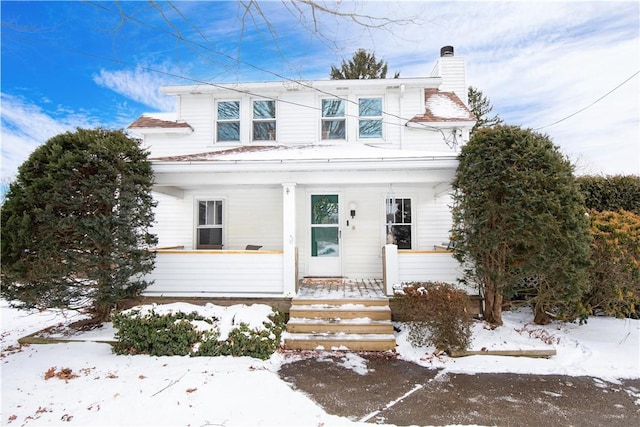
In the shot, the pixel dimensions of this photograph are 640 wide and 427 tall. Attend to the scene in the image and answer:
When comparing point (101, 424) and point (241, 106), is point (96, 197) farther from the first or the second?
point (241, 106)

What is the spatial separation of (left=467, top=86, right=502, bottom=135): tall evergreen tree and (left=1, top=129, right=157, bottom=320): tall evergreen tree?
22307mm

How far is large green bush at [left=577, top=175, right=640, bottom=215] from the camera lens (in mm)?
7141

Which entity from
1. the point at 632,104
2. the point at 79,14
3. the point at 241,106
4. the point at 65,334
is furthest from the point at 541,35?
the point at 65,334

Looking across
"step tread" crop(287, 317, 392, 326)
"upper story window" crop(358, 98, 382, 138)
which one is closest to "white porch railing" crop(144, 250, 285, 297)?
"step tread" crop(287, 317, 392, 326)

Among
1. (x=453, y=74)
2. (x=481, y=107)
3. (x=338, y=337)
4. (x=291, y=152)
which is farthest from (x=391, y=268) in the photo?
(x=481, y=107)

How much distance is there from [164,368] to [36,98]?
557 centimetres

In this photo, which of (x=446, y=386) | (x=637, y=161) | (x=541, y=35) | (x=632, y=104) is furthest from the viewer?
(x=637, y=161)

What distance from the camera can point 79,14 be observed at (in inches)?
127

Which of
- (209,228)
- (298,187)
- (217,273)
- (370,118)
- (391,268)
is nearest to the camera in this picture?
Answer: (391,268)

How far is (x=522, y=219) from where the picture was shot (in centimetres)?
545

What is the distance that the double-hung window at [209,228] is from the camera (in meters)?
9.53

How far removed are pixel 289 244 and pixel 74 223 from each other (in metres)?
3.88

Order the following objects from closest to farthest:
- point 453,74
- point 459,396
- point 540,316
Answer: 1. point 459,396
2. point 540,316
3. point 453,74

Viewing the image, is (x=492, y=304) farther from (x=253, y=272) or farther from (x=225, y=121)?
(x=225, y=121)
